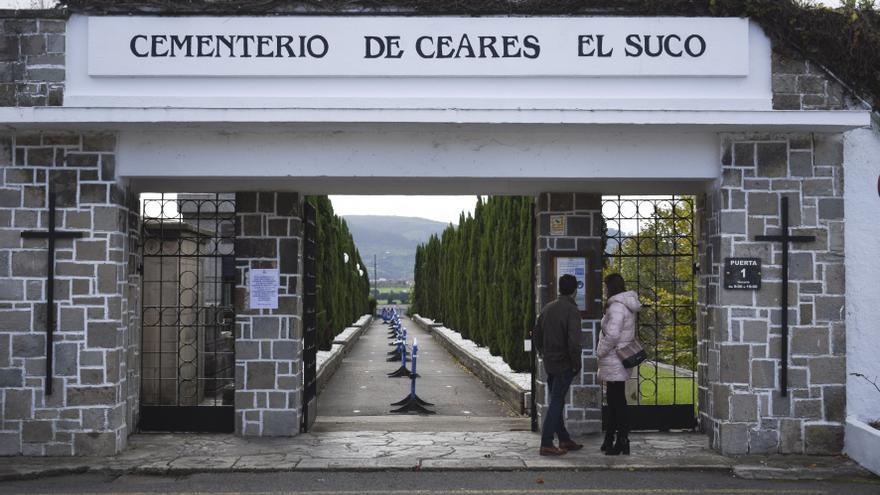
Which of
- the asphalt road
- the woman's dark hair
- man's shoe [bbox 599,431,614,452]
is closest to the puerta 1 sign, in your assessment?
the woman's dark hair

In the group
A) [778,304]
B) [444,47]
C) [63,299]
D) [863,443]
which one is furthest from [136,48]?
[863,443]

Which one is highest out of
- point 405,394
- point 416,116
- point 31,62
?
point 31,62

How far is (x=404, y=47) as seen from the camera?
9.29 metres

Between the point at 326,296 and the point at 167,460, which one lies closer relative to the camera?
the point at 167,460

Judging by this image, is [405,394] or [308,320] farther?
[405,394]

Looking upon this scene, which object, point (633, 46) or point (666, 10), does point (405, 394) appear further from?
point (666, 10)

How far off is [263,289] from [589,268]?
3.62m

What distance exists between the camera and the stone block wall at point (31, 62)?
920 centimetres

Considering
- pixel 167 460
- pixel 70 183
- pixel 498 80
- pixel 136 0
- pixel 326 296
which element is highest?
pixel 136 0

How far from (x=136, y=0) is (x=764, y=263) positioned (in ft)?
22.0

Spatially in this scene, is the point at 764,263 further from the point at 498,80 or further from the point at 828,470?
the point at 498,80

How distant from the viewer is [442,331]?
28.2 metres

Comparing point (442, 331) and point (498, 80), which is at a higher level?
point (498, 80)

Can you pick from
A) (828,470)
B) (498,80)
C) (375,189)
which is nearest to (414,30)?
(498,80)
